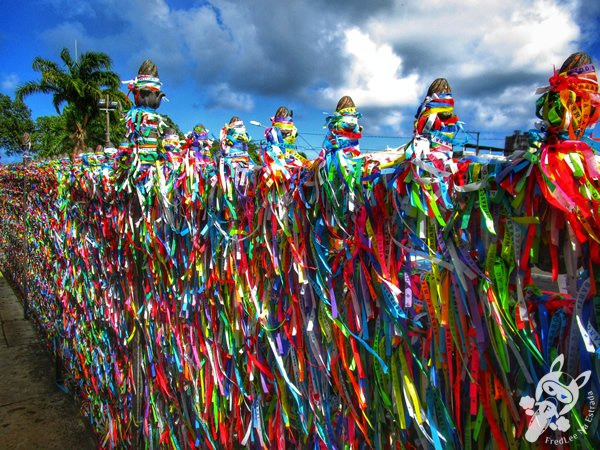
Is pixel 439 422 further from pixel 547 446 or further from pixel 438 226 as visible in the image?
pixel 438 226

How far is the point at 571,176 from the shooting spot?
29.5 inches

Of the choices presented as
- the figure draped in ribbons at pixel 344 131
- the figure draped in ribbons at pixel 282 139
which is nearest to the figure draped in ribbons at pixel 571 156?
the figure draped in ribbons at pixel 344 131

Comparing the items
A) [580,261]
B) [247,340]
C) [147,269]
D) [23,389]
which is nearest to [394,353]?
[580,261]

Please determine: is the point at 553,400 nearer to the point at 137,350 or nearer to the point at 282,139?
the point at 282,139

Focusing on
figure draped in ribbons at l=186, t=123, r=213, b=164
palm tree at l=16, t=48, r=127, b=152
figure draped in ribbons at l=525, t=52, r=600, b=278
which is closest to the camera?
figure draped in ribbons at l=525, t=52, r=600, b=278

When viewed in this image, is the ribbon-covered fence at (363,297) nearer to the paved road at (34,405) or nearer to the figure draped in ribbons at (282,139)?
the figure draped in ribbons at (282,139)

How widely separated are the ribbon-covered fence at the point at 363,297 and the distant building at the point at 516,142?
0.42 feet

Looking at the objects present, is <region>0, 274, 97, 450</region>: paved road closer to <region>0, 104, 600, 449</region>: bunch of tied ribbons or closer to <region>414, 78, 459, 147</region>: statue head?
<region>0, 104, 600, 449</region>: bunch of tied ribbons

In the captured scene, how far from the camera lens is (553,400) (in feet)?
2.68

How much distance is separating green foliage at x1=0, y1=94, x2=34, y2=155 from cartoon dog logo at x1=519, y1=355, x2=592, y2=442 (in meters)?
45.6

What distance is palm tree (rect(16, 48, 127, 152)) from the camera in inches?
1027

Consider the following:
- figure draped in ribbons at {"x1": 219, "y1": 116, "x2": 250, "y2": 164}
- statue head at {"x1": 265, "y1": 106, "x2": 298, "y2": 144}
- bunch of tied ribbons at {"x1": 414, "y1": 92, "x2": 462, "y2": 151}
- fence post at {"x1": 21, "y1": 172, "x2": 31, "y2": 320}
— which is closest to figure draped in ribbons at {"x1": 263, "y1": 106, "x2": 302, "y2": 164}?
statue head at {"x1": 265, "y1": 106, "x2": 298, "y2": 144}

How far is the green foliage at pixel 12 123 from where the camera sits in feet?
126

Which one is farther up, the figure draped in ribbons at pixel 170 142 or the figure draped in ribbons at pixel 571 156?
the figure draped in ribbons at pixel 170 142
